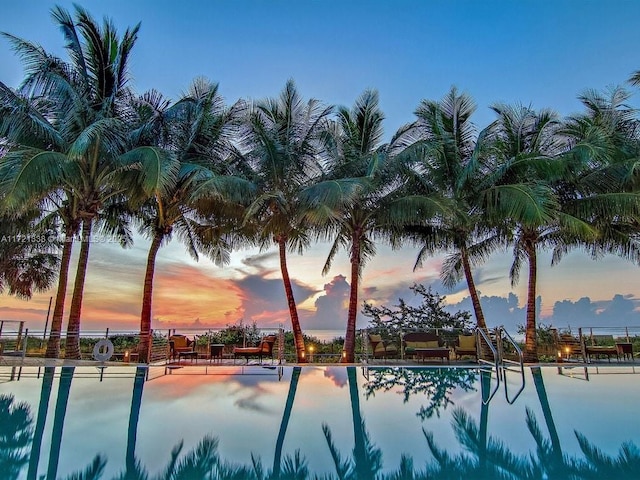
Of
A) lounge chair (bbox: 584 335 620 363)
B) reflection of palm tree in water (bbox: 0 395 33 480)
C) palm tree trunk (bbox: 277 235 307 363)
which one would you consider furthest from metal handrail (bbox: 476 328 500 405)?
reflection of palm tree in water (bbox: 0 395 33 480)

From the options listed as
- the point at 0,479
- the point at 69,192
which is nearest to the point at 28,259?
the point at 69,192

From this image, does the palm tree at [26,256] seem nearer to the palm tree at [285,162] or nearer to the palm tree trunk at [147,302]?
the palm tree trunk at [147,302]

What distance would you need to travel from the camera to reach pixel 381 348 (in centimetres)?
1172

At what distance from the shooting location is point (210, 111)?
12.2 meters

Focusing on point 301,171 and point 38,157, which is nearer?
point 38,157

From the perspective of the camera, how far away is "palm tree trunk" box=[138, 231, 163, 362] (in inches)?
437

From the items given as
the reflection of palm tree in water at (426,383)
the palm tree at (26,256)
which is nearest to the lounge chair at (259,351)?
the reflection of palm tree in water at (426,383)

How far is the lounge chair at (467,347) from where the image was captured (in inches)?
439

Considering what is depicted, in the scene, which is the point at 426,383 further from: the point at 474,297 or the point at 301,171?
the point at 301,171

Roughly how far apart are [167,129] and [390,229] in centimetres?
730

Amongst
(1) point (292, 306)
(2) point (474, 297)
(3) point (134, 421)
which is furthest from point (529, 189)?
(3) point (134, 421)

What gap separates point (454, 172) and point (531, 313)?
4.72m

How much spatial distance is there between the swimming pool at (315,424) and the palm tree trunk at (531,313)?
2.83 meters

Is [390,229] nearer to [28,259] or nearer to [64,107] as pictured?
[64,107]
